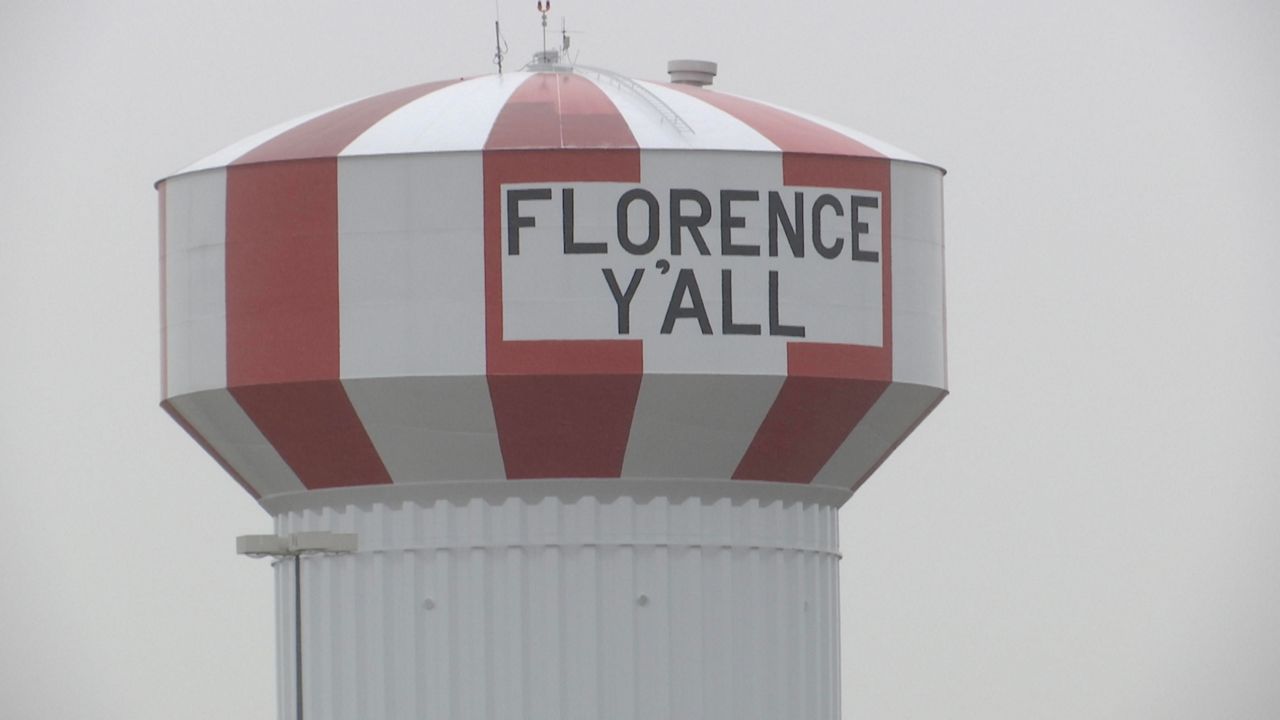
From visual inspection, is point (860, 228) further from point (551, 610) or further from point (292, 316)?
point (292, 316)

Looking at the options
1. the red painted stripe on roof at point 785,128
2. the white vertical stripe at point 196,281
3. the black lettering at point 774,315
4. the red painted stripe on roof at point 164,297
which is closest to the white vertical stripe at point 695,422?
the black lettering at point 774,315

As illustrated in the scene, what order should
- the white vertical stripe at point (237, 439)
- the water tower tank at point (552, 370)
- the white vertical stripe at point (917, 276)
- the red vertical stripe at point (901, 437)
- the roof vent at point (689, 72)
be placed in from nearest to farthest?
the water tower tank at point (552, 370) → the white vertical stripe at point (237, 439) → the white vertical stripe at point (917, 276) → the red vertical stripe at point (901, 437) → the roof vent at point (689, 72)

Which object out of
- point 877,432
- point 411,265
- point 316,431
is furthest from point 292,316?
point 877,432

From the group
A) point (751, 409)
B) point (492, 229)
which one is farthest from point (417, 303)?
point (751, 409)

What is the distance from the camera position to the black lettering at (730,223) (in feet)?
119

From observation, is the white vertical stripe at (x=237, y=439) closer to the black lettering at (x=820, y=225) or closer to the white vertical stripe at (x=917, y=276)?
the black lettering at (x=820, y=225)

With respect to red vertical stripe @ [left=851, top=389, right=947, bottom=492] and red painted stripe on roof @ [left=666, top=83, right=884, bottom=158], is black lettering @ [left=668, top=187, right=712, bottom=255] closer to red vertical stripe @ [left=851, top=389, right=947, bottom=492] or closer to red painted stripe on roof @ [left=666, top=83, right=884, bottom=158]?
red painted stripe on roof @ [left=666, top=83, right=884, bottom=158]

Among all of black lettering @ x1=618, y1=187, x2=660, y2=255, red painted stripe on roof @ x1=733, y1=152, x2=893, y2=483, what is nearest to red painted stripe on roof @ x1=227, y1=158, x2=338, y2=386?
black lettering @ x1=618, y1=187, x2=660, y2=255

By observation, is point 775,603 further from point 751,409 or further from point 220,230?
point 220,230

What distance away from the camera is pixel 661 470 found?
36.8 m

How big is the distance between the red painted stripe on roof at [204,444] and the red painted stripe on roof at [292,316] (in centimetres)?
123

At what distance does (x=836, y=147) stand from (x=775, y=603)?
439 cm

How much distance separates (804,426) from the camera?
37094mm

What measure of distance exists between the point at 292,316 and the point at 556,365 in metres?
2.57
